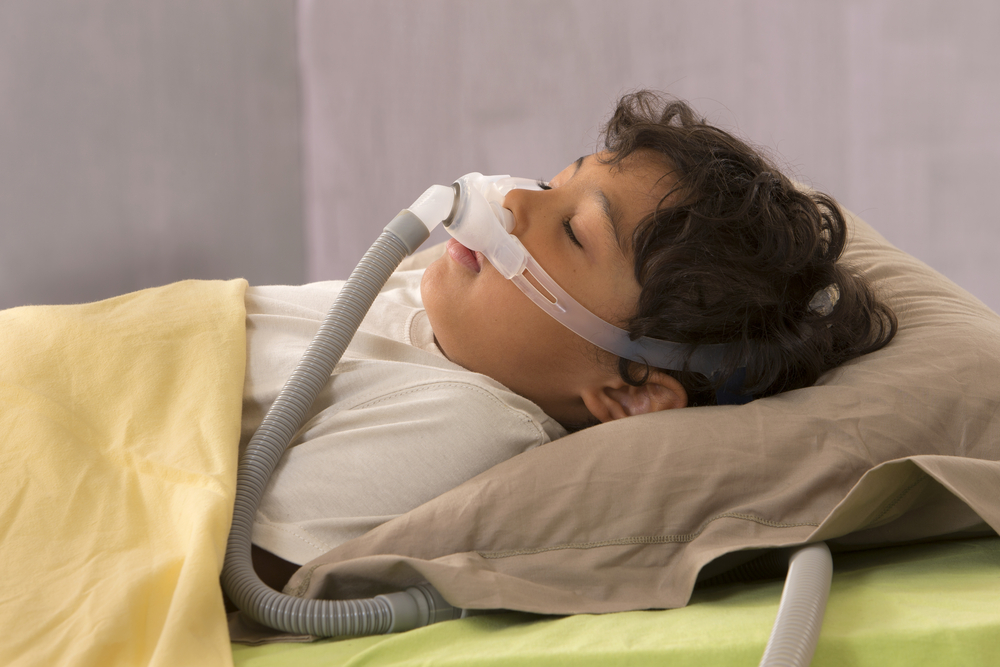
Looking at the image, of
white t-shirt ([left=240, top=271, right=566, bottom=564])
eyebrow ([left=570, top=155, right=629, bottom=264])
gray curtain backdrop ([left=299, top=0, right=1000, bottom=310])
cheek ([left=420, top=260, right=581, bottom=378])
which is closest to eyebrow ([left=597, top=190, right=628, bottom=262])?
eyebrow ([left=570, top=155, right=629, bottom=264])

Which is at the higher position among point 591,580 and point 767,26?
point 767,26

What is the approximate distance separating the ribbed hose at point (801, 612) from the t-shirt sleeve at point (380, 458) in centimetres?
33

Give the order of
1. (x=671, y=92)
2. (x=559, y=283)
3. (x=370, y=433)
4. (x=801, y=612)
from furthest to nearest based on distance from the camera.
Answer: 1. (x=671, y=92)
2. (x=559, y=283)
3. (x=370, y=433)
4. (x=801, y=612)

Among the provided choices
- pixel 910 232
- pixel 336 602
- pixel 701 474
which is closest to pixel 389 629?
pixel 336 602

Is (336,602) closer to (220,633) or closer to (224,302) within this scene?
(220,633)

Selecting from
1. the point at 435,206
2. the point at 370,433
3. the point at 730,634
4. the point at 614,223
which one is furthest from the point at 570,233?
the point at 730,634

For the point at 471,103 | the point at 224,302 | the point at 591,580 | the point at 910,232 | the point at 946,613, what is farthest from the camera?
the point at 471,103

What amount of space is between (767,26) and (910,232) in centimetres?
56

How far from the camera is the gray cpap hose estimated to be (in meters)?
0.67

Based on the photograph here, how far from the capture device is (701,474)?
76cm

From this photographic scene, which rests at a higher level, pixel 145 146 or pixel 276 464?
pixel 145 146

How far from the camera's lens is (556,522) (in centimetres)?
74

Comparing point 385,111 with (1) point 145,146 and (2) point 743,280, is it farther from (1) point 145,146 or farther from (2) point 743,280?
(2) point 743,280

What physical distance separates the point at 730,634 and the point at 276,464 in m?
0.48
